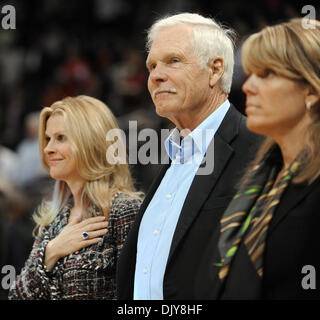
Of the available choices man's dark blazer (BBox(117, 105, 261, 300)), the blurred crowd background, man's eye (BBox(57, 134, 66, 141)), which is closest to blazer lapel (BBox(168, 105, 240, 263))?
man's dark blazer (BBox(117, 105, 261, 300))

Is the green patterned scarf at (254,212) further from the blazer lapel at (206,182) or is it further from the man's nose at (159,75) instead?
the man's nose at (159,75)

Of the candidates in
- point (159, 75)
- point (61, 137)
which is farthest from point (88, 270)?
point (159, 75)

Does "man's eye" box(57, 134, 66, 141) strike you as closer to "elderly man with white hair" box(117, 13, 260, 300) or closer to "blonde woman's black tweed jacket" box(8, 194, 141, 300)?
"blonde woman's black tweed jacket" box(8, 194, 141, 300)

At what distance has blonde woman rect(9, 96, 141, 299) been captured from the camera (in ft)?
9.04

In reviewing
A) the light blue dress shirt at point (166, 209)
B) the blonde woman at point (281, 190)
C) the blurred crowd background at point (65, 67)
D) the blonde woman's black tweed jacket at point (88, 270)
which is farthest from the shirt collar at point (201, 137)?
the blurred crowd background at point (65, 67)

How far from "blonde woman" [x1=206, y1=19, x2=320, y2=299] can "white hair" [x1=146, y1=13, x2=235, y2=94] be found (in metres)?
0.59

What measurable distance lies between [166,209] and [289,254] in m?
0.70

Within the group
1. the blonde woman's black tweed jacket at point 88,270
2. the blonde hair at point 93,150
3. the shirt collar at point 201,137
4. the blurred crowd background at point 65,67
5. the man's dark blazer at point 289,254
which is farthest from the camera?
the blurred crowd background at point 65,67

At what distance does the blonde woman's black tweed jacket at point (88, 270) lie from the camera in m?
2.73

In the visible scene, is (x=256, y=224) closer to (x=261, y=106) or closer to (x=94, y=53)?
(x=261, y=106)

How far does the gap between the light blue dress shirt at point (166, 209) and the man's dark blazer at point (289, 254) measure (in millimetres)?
504

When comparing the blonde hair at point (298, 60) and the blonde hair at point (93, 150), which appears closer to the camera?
the blonde hair at point (298, 60)

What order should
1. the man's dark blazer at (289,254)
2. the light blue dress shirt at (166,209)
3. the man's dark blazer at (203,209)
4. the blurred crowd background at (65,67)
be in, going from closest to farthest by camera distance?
1. the man's dark blazer at (289,254)
2. the man's dark blazer at (203,209)
3. the light blue dress shirt at (166,209)
4. the blurred crowd background at (65,67)

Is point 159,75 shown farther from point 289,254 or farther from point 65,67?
point 65,67
